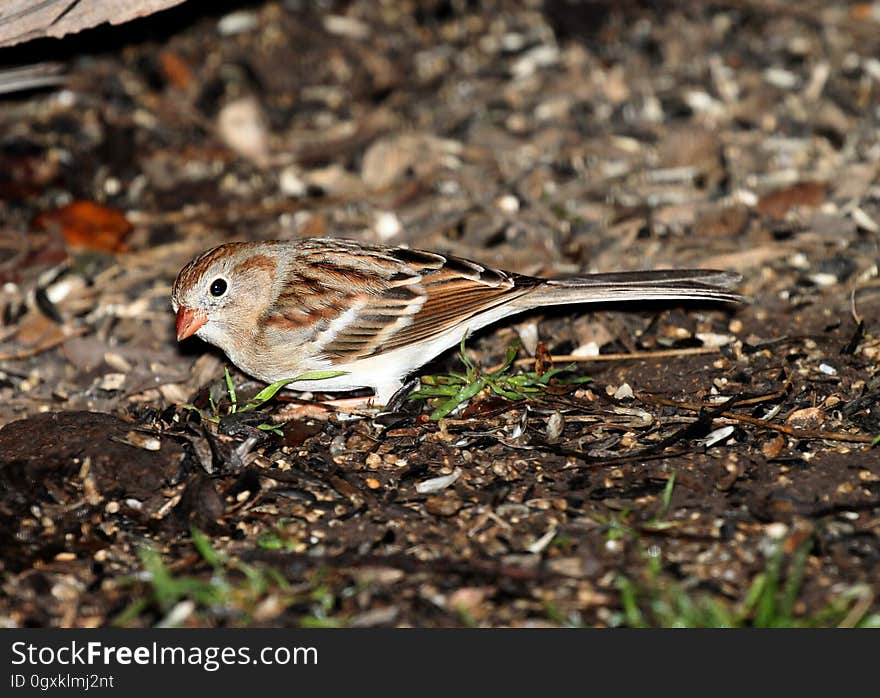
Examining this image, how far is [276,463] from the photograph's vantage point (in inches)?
198

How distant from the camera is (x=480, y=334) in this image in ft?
19.9

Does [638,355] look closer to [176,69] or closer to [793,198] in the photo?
[793,198]

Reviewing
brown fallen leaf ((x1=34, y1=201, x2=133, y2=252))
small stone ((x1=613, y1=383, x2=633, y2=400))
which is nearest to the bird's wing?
small stone ((x1=613, y1=383, x2=633, y2=400))

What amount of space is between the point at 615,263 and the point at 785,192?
4.46 feet

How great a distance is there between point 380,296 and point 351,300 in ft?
0.46

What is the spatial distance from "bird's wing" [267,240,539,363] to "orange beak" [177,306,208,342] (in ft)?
1.10

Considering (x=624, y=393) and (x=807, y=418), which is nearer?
(x=807, y=418)

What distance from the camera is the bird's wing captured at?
5.26 metres

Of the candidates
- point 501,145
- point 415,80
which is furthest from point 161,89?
point 501,145

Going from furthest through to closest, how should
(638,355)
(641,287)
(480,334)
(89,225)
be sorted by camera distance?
(89,225) < (480,334) < (638,355) < (641,287)

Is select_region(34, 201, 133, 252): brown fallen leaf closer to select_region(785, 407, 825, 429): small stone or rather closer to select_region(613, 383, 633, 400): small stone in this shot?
select_region(613, 383, 633, 400): small stone

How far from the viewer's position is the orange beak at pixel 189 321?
5309 mm

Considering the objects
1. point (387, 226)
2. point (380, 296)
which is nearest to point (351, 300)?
point (380, 296)

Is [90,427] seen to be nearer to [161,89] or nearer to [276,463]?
[276,463]
